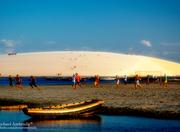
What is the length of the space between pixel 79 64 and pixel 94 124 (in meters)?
125

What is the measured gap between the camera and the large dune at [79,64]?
152m

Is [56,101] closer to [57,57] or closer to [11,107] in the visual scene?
[11,107]

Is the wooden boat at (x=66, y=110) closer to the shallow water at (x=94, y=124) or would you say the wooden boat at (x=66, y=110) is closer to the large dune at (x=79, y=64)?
the shallow water at (x=94, y=124)

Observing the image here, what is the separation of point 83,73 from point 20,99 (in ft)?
358

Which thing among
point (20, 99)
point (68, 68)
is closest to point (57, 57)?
point (68, 68)

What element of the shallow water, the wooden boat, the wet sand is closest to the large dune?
the wet sand

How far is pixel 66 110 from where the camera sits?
104 feet

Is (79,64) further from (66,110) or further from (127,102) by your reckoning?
(66,110)

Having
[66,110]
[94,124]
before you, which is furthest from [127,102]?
[94,124]

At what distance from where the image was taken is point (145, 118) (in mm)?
30906

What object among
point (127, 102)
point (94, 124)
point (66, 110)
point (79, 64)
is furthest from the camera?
point (79, 64)

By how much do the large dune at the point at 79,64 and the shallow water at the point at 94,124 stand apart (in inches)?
4675

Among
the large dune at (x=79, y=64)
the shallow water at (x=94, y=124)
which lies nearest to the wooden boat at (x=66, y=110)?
the shallow water at (x=94, y=124)

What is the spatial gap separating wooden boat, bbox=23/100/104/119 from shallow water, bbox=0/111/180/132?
483mm
